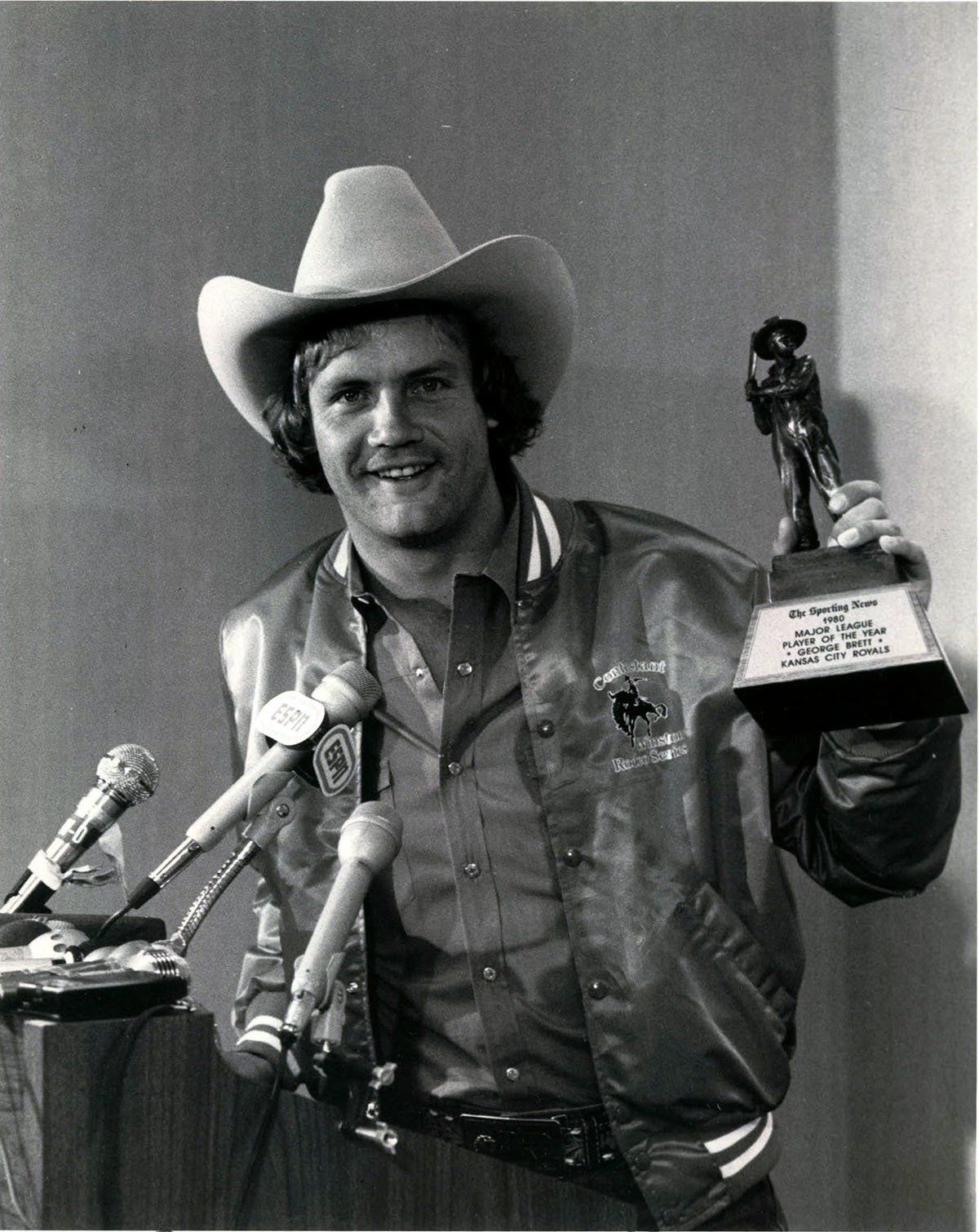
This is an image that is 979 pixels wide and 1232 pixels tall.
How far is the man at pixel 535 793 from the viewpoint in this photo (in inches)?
78.7

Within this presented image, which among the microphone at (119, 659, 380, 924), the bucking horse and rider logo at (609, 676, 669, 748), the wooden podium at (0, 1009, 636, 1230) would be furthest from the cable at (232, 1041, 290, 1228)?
the bucking horse and rider logo at (609, 676, 669, 748)

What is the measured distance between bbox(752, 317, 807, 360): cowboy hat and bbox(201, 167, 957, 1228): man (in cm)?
34

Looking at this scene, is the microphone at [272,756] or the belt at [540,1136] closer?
the microphone at [272,756]

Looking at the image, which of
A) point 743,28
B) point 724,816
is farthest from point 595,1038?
point 743,28

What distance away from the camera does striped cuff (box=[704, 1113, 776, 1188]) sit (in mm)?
1990

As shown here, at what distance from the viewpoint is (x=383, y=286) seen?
2166mm

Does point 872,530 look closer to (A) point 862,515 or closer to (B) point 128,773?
(A) point 862,515

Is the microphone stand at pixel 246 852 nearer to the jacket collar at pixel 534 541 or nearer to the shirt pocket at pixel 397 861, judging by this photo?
the shirt pocket at pixel 397 861

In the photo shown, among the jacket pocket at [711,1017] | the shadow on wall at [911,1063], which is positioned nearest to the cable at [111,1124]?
the jacket pocket at [711,1017]

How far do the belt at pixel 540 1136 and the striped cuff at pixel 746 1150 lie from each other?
0.13 metres

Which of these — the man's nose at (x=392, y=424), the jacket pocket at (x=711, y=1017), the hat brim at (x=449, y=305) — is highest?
the hat brim at (x=449, y=305)

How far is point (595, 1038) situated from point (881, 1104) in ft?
2.16

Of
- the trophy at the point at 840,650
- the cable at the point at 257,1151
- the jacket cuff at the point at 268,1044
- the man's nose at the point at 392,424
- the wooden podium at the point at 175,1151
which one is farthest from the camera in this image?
the man's nose at the point at 392,424

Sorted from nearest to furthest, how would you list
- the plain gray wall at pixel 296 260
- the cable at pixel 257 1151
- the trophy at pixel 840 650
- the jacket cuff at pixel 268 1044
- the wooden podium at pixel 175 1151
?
the wooden podium at pixel 175 1151 → the cable at pixel 257 1151 → the jacket cuff at pixel 268 1044 → the trophy at pixel 840 650 → the plain gray wall at pixel 296 260
